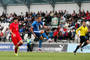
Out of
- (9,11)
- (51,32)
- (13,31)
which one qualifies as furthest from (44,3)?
(13,31)

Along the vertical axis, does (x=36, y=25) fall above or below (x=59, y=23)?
above

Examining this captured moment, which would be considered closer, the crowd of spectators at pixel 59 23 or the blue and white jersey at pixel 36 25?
the blue and white jersey at pixel 36 25

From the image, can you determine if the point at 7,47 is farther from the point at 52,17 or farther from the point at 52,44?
the point at 52,17

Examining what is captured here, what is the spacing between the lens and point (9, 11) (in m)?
44.2

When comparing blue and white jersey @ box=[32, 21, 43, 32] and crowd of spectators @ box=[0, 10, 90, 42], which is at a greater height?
blue and white jersey @ box=[32, 21, 43, 32]

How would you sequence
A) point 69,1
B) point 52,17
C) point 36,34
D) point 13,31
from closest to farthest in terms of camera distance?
point 13,31, point 36,34, point 52,17, point 69,1

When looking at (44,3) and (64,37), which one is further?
(44,3)

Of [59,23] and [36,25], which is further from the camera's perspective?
[59,23]

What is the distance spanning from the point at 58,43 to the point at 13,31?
10589 mm

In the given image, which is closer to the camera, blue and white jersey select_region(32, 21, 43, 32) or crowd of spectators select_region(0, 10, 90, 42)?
blue and white jersey select_region(32, 21, 43, 32)

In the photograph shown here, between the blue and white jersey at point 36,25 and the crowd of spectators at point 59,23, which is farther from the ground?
the blue and white jersey at point 36,25

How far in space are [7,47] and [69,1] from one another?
13592 mm

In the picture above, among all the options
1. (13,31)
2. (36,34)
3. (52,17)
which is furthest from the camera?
(52,17)

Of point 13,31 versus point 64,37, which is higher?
point 13,31
